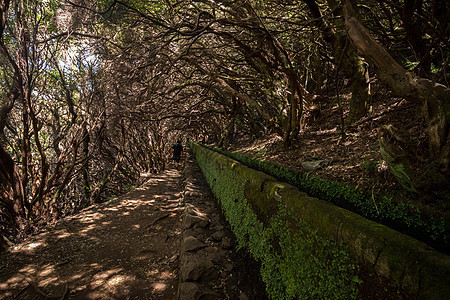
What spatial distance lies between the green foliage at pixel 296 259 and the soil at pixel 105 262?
371 millimetres

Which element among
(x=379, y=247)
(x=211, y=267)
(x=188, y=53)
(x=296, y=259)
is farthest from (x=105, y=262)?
(x=188, y=53)

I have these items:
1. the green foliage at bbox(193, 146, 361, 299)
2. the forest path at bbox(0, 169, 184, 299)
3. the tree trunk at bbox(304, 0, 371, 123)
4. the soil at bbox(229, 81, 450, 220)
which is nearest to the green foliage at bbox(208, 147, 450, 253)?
the soil at bbox(229, 81, 450, 220)

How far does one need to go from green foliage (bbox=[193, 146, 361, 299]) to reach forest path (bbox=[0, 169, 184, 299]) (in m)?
1.40

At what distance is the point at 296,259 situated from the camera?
67.2 inches

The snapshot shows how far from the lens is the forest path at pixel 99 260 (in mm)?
2740

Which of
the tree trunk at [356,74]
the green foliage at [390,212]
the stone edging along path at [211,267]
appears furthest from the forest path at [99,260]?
the tree trunk at [356,74]

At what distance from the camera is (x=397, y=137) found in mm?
2000

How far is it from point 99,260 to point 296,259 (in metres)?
3.44

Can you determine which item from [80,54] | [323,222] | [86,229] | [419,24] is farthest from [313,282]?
[80,54]

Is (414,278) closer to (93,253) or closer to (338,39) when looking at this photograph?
(93,253)

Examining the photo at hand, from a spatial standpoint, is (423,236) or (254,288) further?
(254,288)

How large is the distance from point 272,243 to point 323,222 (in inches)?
35.1

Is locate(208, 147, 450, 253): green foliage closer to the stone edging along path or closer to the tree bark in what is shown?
the tree bark

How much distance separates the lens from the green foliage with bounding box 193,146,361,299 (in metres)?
1.28
